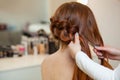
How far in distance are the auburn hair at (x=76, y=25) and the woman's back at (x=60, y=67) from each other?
0.19 feet

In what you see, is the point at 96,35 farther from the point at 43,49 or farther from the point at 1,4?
the point at 1,4

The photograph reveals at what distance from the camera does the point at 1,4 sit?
8.82 feet

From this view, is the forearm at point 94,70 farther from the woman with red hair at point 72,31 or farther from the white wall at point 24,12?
the white wall at point 24,12

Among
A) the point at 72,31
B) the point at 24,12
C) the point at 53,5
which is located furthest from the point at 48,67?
the point at 24,12

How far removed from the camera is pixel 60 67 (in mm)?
1112

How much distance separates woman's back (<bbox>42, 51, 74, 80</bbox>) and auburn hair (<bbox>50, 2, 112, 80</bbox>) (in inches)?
2.2

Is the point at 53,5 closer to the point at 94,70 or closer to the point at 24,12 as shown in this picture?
the point at 24,12

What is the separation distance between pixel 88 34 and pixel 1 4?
1.93 meters

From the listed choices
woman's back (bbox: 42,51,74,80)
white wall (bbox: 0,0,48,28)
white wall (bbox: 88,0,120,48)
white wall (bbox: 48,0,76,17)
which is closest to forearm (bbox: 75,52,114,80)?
A: woman's back (bbox: 42,51,74,80)

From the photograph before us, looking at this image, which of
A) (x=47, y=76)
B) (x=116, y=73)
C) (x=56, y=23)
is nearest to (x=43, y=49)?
(x=47, y=76)

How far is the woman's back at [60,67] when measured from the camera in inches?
42.9

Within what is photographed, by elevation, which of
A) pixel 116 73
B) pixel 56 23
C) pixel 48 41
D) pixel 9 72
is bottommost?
pixel 9 72

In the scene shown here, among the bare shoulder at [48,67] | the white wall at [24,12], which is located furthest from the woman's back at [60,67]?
the white wall at [24,12]

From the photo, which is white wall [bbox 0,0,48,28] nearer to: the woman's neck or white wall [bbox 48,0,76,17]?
white wall [bbox 48,0,76,17]
